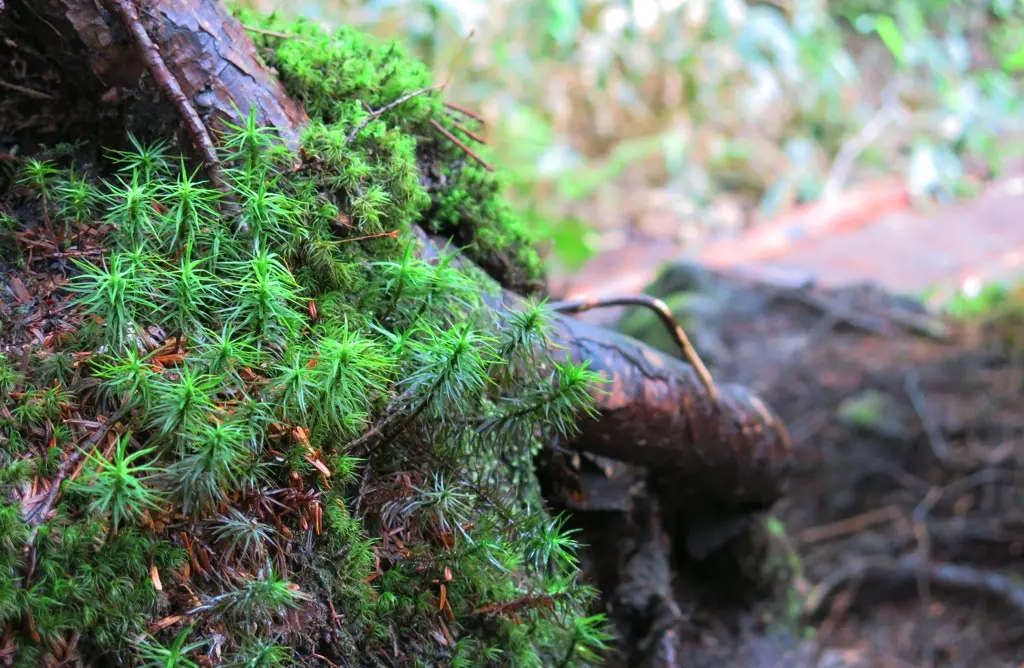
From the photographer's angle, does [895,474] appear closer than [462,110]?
No

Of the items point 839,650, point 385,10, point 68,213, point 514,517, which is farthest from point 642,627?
point 385,10

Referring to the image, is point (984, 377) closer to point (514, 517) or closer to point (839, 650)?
point (839, 650)

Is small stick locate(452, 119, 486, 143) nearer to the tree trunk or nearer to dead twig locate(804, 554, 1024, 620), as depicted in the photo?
the tree trunk

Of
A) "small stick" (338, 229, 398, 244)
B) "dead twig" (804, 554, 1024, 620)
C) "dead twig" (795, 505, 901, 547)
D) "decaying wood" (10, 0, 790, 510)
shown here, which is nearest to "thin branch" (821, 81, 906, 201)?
"dead twig" (795, 505, 901, 547)

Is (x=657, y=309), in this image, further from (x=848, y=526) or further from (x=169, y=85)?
(x=848, y=526)

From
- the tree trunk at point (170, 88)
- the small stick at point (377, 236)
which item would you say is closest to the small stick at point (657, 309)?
the tree trunk at point (170, 88)

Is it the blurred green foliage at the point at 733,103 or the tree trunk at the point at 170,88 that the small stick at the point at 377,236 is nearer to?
the tree trunk at the point at 170,88

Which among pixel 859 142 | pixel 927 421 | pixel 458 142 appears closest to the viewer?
pixel 458 142

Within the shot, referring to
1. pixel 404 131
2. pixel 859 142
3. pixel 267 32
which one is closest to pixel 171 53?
pixel 267 32
